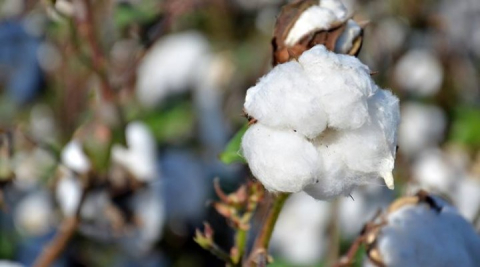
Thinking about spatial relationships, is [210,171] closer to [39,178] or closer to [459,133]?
[39,178]

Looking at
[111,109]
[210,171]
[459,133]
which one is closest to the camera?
[111,109]

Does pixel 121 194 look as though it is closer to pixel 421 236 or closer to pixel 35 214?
pixel 35 214

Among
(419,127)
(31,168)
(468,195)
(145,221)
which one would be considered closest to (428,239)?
(145,221)

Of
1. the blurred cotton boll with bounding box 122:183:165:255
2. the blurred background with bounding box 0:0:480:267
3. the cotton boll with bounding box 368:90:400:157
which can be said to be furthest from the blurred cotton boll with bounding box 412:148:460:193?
the cotton boll with bounding box 368:90:400:157

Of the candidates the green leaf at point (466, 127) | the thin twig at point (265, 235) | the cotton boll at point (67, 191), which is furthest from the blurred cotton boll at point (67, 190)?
the green leaf at point (466, 127)

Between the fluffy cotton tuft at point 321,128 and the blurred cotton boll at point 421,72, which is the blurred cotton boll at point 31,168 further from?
the fluffy cotton tuft at point 321,128

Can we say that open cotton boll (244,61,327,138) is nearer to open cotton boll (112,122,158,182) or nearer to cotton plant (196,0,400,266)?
cotton plant (196,0,400,266)

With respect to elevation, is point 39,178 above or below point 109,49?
below

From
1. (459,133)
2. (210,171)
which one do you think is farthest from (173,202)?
(459,133)
